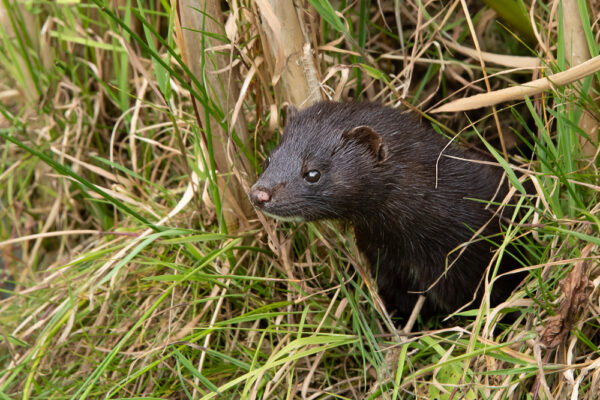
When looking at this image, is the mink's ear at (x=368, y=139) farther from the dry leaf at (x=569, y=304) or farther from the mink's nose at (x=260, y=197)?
the dry leaf at (x=569, y=304)

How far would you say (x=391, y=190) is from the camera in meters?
3.01

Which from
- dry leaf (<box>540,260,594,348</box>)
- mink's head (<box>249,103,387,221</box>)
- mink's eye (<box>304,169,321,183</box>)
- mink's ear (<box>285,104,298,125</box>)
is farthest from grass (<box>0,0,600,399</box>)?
mink's eye (<box>304,169,321,183</box>)

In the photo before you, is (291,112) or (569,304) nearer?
A: (569,304)

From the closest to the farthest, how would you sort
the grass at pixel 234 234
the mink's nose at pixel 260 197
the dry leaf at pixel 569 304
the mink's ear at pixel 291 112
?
the dry leaf at pixel 569 304 < the grass at pixel 234 234 < the mink's nose at pixel 260 197 < the mink's ear at pixel 291 112

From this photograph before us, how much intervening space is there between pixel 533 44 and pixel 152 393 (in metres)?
2.32

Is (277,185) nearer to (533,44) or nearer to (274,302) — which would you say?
(274,302)

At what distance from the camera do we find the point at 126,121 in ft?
13.2

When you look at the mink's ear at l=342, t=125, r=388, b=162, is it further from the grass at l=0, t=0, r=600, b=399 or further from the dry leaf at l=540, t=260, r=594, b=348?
the dry leaf at l=540, t=260, r=594, b=348

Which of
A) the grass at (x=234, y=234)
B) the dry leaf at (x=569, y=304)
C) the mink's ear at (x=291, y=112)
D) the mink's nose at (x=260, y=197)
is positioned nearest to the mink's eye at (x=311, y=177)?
the mink's nose at (x=260, y=197)

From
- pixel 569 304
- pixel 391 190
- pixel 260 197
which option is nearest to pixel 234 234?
pixel 260 197

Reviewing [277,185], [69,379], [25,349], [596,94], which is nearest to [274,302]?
[277,185]

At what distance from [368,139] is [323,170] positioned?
214mm

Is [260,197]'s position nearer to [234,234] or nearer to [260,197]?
[260,197]

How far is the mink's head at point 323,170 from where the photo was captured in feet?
9.34
